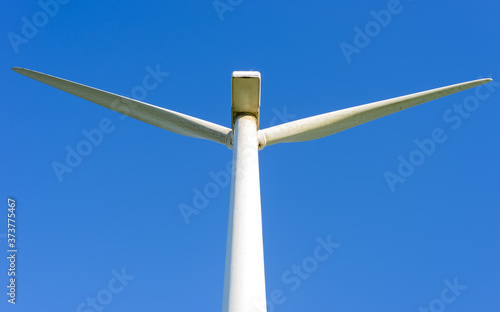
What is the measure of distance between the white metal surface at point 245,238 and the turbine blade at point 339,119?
168 centimetres

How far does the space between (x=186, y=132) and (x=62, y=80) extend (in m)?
3.84

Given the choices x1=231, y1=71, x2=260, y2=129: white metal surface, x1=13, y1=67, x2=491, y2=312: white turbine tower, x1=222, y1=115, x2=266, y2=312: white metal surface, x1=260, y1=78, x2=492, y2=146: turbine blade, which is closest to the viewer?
x1=222, y1=115, x2=266, y2=312: white metal surface

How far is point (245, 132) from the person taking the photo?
12883 mm

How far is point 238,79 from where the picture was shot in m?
12.8

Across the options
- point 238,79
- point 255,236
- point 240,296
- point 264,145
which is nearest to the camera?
point 240,296

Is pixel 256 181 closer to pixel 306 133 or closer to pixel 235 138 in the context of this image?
pixel 235 138

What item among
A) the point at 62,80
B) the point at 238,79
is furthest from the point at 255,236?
the point at 62,80

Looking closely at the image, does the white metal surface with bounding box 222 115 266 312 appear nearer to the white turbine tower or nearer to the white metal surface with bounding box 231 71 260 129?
the white turbine tower

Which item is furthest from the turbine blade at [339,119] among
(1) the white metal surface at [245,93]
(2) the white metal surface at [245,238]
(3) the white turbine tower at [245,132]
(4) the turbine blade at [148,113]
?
(2) the white metal surface at [245,238]

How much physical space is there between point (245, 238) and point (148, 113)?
573cm

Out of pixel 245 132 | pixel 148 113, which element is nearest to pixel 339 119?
pixel 245 132

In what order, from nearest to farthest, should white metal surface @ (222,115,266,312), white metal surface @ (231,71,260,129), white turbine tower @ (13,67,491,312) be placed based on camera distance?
white metal surface @ (222,115,266,312) → white turbine tower @ (13,67,491,312) → white metal surface @ (231,71,260,129)

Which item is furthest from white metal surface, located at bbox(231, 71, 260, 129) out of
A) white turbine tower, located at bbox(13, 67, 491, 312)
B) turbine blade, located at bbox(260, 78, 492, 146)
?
turbine blade, located at bbox(260, 78, 492, 146)

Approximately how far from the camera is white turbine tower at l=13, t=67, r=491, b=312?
9680mm
